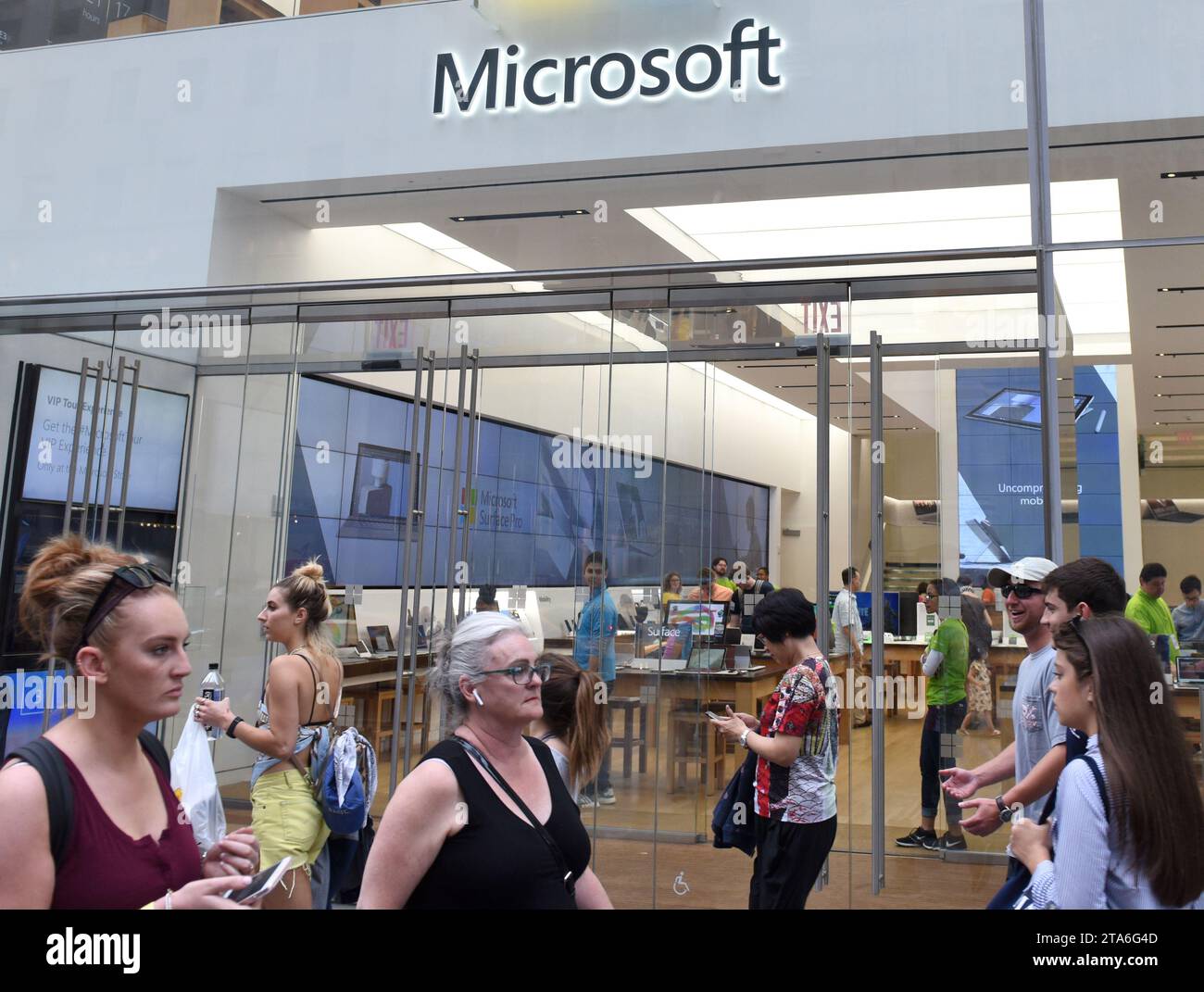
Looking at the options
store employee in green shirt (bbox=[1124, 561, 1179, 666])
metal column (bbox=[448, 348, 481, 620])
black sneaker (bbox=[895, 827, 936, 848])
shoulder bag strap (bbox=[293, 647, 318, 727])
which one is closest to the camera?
shoulder bag strap (bbox=[293, 647, 318, 727])

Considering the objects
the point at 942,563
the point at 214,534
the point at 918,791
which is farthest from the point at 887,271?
the point at 214,534

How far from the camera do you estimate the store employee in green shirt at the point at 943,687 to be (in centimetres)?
543

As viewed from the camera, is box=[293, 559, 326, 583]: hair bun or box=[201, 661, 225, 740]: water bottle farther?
box=[201, 661, 225, 740]: water bottle

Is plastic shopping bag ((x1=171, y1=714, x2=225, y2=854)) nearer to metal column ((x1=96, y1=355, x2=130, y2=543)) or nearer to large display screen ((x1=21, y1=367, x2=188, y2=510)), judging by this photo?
large display screen ((x1=21, y1=367, x2=188, y2=510))

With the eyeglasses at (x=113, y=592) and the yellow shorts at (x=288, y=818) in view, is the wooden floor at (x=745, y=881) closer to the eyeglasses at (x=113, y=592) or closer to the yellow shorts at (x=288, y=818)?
the yellow shorts at (x=288, y=818)

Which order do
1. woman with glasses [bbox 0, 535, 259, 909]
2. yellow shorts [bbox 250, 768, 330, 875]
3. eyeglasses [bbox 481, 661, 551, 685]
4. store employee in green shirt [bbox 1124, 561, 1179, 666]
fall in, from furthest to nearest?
store employee in green shirt [bbox 1124, 561, 1179, 666], yellow shorts [bbox 250, 768, 330, 875], eyeglasses [bbox 481, 661, 551, 685], woman with glasses [bbox 0, 535, 259, 909]

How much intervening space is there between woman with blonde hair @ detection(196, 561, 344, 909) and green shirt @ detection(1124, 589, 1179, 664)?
11.6ft

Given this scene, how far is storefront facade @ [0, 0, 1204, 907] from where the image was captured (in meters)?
5.09

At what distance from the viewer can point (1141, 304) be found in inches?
197

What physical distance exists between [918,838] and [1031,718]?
3.00 meters

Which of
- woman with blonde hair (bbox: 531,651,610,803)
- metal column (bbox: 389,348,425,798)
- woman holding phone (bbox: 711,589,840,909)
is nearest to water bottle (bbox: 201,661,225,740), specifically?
metal column (bbox: 389,348,425,798)

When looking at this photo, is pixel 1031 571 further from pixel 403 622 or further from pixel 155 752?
pixel 403 622
